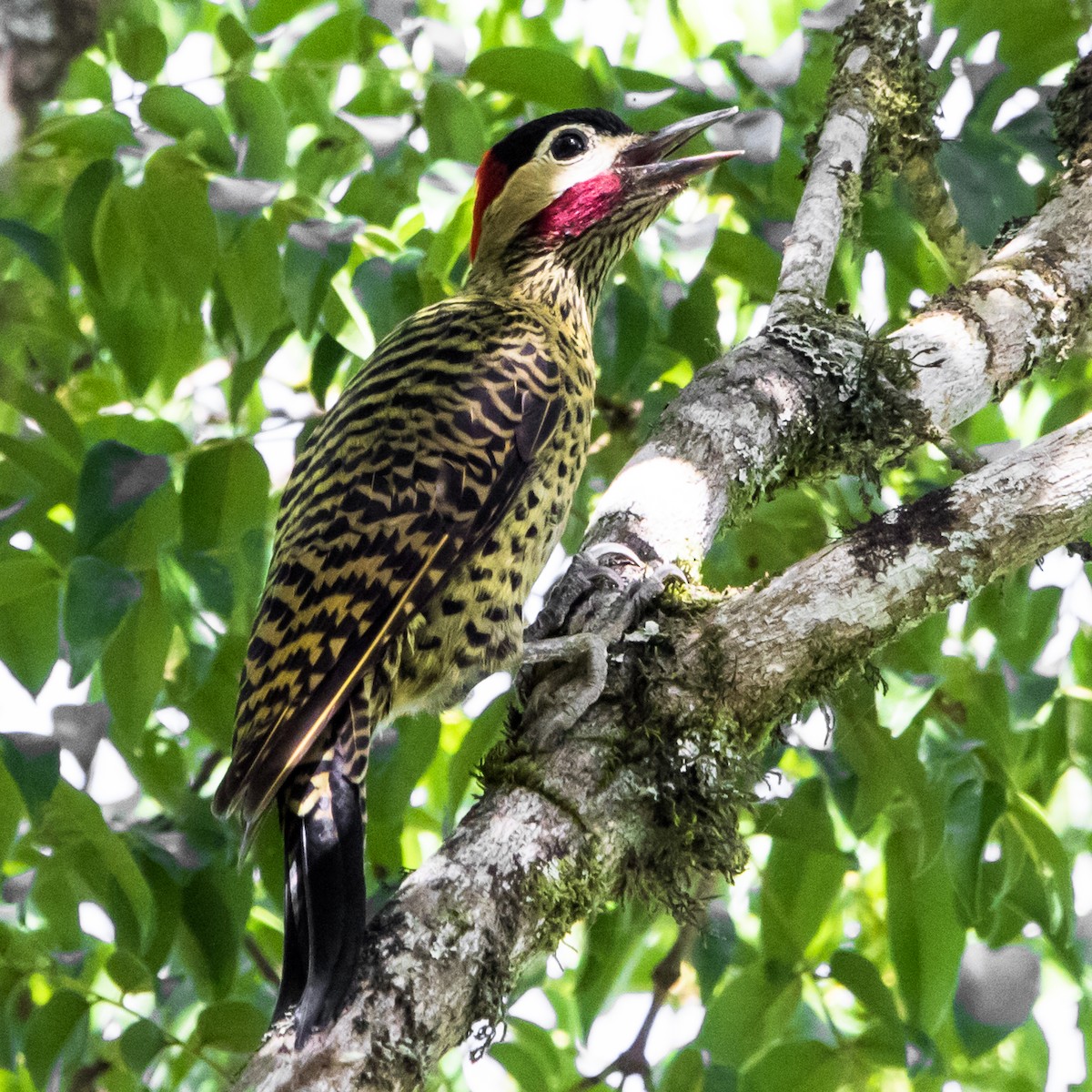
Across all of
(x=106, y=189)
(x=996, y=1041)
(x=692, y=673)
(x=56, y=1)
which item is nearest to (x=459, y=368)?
(x=106, y=189)

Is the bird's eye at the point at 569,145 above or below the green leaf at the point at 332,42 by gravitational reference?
below

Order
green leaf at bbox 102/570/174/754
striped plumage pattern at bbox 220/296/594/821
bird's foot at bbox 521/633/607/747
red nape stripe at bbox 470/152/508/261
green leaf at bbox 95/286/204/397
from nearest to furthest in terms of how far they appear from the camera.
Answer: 1. bird's foot at bbox 521/633/607/747
2. striped plumage pattern at bbox 220/296/594/821
3. green leaf at bbox 102/570/174/754
4. green leaf at bbox 95/286/204/397
5. red nape stripe at bbox 470/152/508/261

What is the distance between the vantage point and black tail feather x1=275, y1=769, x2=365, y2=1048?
1736 millimetres

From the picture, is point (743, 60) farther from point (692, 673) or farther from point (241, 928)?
point (241, 928)

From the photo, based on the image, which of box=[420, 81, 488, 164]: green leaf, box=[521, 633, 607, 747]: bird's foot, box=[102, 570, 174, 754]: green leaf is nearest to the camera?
box=[521, 633, 607, 747]: bird's foot

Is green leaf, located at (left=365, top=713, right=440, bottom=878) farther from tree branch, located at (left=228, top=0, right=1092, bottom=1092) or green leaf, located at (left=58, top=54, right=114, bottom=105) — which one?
green leaf, located at (left=58, top=54, right=114, bottom=105)

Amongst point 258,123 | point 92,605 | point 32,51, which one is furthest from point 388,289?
point 32,51

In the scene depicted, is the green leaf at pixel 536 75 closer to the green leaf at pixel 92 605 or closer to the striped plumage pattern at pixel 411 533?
the striped plumage pattern at pixel 411 533

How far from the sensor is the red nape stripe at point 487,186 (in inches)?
140

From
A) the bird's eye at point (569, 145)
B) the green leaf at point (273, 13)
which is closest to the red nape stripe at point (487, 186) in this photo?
the bird's eye at point (569, 145)

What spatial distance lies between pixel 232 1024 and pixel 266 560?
3.26 ft

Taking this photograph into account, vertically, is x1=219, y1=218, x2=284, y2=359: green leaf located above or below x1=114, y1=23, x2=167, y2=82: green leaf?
below

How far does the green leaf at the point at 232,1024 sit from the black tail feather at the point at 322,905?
19.0 inches

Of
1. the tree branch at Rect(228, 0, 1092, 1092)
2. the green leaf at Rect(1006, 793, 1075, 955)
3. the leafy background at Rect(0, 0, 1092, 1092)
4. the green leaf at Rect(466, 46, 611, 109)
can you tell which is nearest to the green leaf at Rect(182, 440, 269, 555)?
the leafy background at Rect(0, 0, 1092, 1092)
